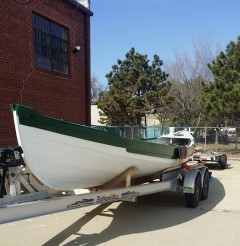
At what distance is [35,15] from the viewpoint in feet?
41.1

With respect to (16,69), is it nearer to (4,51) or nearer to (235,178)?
(4,51)

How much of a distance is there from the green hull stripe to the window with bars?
6.47m

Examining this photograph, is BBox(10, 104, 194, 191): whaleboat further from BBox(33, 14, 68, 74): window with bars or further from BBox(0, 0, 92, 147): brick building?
BBox(33, 14, 68, 74): window with bars

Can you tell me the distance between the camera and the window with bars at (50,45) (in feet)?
41.4

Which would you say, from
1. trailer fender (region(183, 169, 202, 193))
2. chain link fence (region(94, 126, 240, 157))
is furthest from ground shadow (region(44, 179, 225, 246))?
chain link fence (region(94, 126, 240, 157))

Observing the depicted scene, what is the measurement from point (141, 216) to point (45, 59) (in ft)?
23.0

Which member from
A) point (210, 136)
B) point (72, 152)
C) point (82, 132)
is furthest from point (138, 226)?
point (210, 136)

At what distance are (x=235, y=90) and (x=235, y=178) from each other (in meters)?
9.03

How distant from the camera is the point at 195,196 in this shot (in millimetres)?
8500

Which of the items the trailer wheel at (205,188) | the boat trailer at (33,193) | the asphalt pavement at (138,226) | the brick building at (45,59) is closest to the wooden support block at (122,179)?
the boat trailer at (33,193)

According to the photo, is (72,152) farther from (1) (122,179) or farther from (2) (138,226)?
(2) (138,226)

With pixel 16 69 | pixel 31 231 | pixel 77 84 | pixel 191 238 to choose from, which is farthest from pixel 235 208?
pixel 77 84

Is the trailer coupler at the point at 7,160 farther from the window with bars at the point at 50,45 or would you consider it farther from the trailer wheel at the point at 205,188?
the window with bars at the point at 50,45

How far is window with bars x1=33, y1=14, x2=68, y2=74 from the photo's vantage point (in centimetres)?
1262
